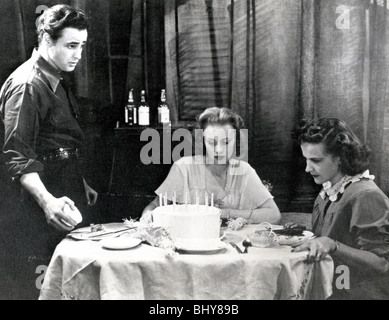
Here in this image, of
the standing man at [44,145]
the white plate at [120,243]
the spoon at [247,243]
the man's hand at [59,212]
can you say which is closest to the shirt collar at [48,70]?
the standing man at [44,145]

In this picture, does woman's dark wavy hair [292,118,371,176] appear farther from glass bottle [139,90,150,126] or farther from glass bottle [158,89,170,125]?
glass bottle [139,90,150,126]

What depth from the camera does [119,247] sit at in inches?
69.5

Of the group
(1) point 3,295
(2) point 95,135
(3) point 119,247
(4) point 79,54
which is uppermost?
(4) point 79,54

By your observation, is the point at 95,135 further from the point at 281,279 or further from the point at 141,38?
the point at 281,279

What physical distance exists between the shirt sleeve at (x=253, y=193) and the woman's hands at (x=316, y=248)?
565 millimetres

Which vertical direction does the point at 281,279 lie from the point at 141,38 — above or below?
below

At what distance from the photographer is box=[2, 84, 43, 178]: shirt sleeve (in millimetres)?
2119

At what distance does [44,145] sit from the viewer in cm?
218

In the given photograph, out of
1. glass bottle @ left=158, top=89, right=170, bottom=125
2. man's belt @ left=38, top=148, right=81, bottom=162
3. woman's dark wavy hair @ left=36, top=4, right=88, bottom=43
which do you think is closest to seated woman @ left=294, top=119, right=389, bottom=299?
glass bottle @ left=158, top=89, right=170, bottom=125

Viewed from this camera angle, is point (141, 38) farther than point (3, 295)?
Yes

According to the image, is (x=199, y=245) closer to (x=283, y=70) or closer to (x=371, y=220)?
(x=371, y=220)

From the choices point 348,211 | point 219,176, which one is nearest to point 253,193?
point 219,176

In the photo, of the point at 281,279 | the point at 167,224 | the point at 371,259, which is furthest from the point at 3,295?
the point at 371,259
